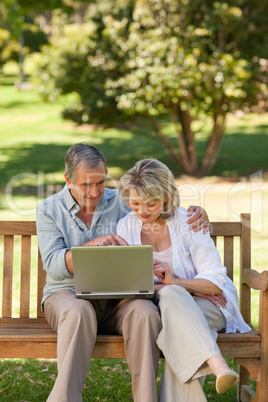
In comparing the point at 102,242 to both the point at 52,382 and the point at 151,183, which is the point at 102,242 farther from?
the point at 52,382

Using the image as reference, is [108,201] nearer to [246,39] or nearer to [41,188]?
[41,188]

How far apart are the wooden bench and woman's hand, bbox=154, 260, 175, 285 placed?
398 millimetres

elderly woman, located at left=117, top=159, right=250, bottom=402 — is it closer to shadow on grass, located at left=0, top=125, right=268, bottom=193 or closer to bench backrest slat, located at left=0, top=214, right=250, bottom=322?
bench backrest slat, located at left=0, top=214, right=250, bottom=322

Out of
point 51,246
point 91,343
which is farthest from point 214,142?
point 91,343

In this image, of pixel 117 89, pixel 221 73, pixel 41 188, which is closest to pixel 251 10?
pixel 221 73

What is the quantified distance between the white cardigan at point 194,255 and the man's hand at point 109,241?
18 cm

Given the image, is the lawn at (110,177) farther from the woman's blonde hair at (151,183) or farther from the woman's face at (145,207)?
the woman's blonde hair at (151,183)

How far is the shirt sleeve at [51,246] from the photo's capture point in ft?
11.4

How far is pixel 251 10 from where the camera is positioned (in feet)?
42.8

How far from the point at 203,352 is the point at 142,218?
0.88 meters

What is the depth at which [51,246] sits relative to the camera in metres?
3.57

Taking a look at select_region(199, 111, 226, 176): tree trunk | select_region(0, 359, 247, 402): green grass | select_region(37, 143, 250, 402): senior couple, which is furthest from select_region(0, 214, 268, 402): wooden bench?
select_region(199, 111, 226, 176): tree trunk

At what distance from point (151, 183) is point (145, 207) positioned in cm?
15

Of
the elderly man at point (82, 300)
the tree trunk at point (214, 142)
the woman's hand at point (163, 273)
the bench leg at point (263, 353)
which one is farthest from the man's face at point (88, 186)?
the tree trunk at point (214, 142)
